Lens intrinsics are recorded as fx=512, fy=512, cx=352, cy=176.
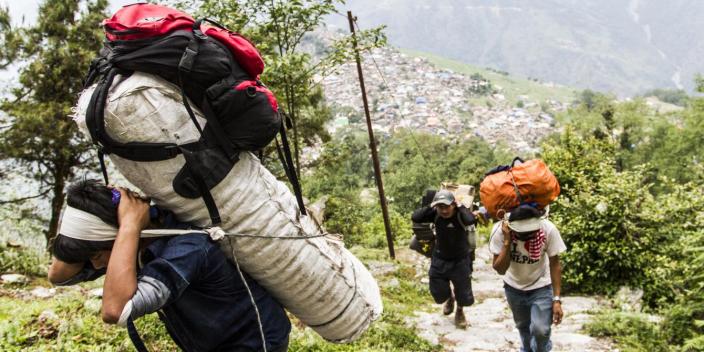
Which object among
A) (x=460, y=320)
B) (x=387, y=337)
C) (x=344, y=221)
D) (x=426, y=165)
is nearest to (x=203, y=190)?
(x=387, y=337)

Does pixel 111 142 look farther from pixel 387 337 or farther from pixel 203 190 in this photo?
pixel 387 337

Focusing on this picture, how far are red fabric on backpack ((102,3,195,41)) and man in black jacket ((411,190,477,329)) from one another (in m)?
4.80

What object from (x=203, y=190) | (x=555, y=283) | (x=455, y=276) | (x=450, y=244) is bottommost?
(x=455, y=276)

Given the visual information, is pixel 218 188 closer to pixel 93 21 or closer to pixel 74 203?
pixel 74 203

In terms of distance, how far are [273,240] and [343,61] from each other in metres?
6.27

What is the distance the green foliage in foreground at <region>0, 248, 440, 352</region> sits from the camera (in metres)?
4.18

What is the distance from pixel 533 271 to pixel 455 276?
2.45 m

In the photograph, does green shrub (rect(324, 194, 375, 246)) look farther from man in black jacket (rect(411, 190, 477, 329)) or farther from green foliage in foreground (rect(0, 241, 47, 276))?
man in black jacket (rect(411, 190, 477, 329))

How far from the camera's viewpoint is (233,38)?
7.02ft

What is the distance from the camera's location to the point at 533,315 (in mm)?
4570

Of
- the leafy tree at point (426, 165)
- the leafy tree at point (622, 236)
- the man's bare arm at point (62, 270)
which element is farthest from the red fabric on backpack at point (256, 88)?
the leafy tree at point (426, 165)

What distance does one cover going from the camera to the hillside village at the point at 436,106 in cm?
11262

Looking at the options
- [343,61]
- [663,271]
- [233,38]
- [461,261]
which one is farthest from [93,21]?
[663,271]

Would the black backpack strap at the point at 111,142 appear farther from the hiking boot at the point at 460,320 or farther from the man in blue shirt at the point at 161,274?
the hiking boot at the point at 460,320
